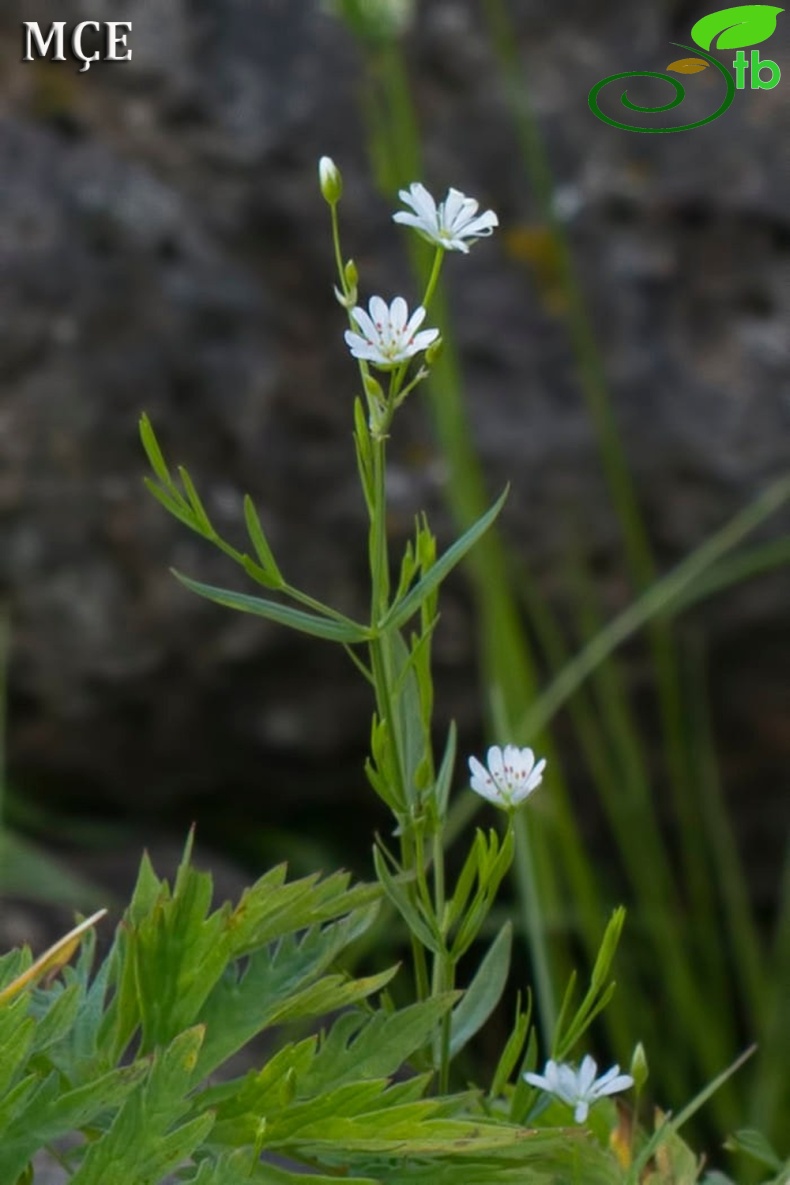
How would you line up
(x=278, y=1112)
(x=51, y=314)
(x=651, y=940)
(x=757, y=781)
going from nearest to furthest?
(x=278, y=1112), (x=51, y=314), (x=651, y=940), (x=757, y=781)

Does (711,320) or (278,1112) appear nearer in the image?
(278,1112)

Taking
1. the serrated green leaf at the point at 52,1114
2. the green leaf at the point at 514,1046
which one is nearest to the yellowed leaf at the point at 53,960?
the serrated green leaf at the point at 52,1114

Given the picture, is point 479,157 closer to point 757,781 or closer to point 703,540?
point 703,540

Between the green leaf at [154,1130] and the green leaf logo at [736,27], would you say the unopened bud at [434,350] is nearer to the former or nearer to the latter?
the green leaf at [154,1130]

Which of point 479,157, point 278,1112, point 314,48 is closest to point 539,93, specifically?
point 479,157

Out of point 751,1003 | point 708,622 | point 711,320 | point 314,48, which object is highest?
point 314,48

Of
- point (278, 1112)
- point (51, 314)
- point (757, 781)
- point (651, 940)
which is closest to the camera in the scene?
point (278, 1112)

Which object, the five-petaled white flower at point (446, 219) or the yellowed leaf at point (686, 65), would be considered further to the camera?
the yellowed leaf at point (686, 65)
